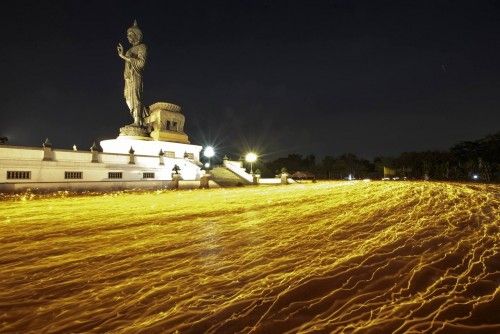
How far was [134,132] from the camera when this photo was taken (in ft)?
114

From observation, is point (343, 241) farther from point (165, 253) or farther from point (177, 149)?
point (177, 149)

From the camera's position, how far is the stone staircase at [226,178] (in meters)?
33.9

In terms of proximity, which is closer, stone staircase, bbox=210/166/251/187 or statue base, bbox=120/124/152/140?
stone staircase, bbox=210/166/251/187

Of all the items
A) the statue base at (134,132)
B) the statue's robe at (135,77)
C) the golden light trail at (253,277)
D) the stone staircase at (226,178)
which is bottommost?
the golden light trail at (253,277)

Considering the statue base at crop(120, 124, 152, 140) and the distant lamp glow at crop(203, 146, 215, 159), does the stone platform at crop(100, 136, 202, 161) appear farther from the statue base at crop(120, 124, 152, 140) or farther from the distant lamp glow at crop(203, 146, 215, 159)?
the distant lamp glow at crop(203, 146, 215, 159)

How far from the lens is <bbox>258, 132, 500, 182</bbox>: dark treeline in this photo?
50719 mm

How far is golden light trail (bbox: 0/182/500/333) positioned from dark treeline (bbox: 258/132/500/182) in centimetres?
4678

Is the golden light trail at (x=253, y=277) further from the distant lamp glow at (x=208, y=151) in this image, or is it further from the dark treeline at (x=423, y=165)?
the dark treeline at (x=423, y=165)

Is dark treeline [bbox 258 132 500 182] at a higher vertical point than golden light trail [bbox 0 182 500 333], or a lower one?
higher

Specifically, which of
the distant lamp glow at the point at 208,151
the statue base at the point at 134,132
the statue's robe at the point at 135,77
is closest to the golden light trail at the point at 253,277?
the statue base at the point at 134,132

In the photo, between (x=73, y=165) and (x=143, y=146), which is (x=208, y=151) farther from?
(x=73, y=165)

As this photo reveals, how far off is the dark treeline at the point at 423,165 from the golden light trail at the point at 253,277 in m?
46.8

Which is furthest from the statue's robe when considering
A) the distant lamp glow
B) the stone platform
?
the distant lamp glow

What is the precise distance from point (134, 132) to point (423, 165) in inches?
2221
